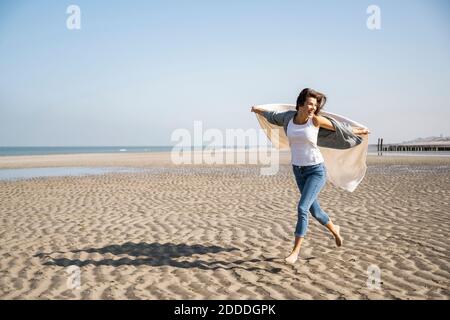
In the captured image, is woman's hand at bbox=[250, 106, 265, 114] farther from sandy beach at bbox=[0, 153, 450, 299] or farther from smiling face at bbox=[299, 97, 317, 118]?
sandy beach at bbox=[0, 153, 450, 299]

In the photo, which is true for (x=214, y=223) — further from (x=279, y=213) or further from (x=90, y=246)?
(x=90, y=246)

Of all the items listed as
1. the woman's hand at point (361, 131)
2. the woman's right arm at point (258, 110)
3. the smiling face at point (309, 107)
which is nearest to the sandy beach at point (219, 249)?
the woman's hand at point (361, 131)

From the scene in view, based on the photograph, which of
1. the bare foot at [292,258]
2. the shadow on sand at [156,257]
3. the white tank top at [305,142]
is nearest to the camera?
the white tank top at [305,142]

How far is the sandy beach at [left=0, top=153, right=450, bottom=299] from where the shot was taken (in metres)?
4.35

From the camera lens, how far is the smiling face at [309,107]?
485 centimetres

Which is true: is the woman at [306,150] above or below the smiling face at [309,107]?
below

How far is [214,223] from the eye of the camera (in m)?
8.00

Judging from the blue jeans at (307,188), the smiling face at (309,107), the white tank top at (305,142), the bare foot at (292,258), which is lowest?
the bare foot at (292,258)

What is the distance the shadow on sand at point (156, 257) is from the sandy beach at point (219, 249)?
16 mm

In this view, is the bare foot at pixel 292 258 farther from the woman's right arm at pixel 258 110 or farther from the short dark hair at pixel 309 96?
the woman's right arm at pixel 258 110

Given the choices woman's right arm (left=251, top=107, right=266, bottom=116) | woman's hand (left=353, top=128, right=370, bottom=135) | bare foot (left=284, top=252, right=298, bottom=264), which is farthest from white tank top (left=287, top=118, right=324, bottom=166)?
bare foot (left=284, top=252, right=298, bottom=264)

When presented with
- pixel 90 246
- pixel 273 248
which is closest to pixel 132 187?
pixel 90 246
